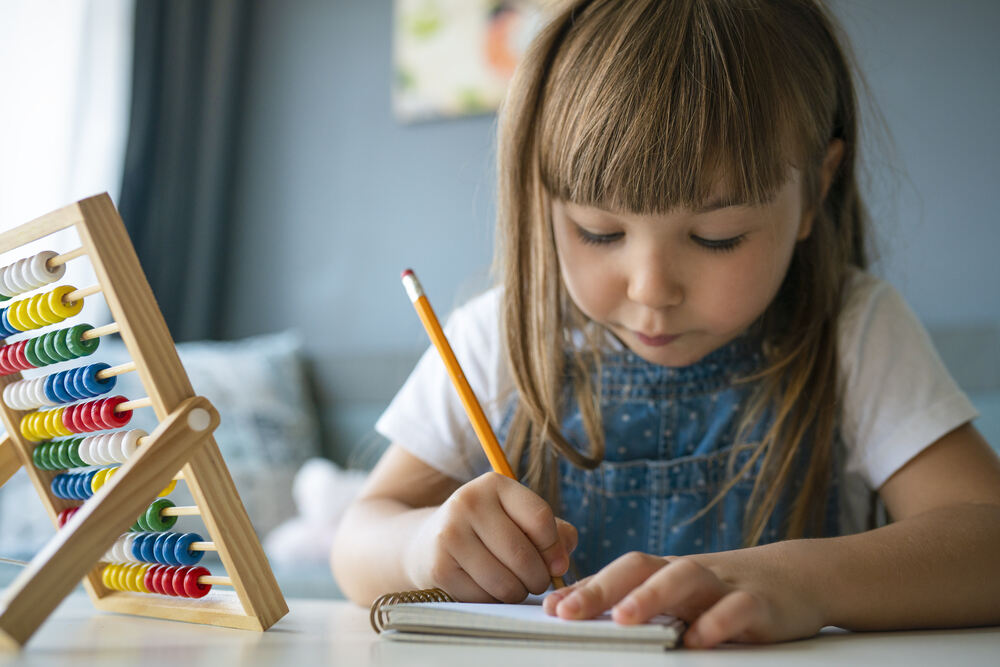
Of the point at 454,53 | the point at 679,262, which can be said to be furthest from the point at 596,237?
the point at 454,53

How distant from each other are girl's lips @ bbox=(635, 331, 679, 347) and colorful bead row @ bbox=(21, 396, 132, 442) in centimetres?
43

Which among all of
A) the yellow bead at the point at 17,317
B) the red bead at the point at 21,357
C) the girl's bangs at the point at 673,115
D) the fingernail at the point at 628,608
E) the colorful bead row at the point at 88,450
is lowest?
the fingernail at the point at 628,608

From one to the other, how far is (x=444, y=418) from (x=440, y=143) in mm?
1734

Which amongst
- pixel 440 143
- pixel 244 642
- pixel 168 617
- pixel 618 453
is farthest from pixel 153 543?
pixel 440 143

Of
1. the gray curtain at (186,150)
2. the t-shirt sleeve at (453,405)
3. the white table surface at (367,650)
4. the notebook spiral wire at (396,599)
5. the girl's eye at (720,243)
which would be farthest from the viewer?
the gray curtain at (186,150)

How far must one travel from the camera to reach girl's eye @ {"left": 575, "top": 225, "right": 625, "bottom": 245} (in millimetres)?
747

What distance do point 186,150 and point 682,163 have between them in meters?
2.35

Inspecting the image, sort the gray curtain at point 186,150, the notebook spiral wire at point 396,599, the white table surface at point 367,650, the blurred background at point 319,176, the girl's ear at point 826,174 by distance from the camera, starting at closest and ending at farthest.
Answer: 1. the white table surface at point 367,650
2. the notebook spiral wire at point 396,599
3. the girl's ear at point 826,174
4. the blurred background at point 319,176
5. the gray curtain at point 186,150

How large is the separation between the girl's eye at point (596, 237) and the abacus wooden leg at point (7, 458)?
1.54 feet

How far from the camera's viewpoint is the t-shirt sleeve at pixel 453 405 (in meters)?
0.96

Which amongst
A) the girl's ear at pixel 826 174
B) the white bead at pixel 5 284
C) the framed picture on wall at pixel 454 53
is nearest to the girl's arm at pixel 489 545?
the white bead at pixel 5 284

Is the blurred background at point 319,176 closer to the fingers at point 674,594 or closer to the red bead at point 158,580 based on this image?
the red bead at point 158,580

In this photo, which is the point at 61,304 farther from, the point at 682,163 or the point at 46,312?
the point at 682,163

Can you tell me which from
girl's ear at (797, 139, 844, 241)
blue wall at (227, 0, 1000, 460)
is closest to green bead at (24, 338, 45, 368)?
girl's ear at (797, 139, 844, 241)
